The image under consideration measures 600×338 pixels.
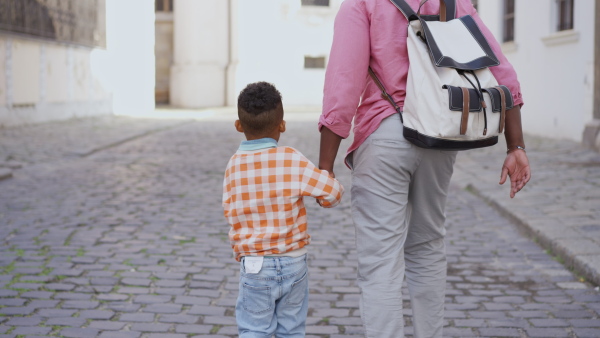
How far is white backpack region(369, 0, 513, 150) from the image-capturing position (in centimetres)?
268

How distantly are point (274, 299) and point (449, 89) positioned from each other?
91cm

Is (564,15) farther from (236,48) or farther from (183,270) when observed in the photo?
(236,48)

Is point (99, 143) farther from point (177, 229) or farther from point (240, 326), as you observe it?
point (240, 326)


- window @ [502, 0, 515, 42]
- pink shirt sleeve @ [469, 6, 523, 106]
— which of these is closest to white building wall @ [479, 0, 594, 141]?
window @ [502, 0, 515, 42]

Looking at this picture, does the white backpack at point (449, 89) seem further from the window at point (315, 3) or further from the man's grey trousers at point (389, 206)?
the window at point (315, 3)

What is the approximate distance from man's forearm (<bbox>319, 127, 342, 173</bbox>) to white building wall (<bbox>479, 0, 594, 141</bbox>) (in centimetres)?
1085

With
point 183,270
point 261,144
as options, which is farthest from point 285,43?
point 261,144

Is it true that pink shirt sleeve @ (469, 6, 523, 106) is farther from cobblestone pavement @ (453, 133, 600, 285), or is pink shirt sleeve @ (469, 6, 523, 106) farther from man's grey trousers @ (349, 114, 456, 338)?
cobblestone pavement @ (453, 133, 600, 285)

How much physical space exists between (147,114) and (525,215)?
18.2 metres

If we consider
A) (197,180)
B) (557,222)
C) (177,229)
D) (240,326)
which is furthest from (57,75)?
(240,326)

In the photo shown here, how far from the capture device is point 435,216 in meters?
3.06

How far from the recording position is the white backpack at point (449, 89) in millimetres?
2676

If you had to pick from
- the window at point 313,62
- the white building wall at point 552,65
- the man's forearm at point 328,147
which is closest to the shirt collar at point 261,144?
the man's forearm at point 328,147

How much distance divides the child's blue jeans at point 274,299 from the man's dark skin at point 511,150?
1.16 feet
